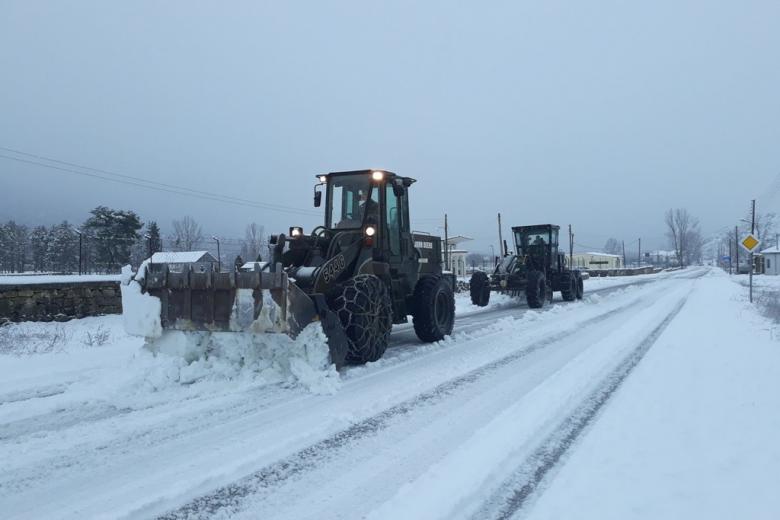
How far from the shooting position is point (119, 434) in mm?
4238

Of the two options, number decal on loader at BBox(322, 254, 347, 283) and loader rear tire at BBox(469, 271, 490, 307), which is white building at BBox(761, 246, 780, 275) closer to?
loader rear tire at BBox(469, 271, 490, 307)

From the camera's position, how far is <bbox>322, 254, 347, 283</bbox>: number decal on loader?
6601 mm

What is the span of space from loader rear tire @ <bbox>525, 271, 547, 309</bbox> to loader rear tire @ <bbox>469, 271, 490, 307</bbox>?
156 cm

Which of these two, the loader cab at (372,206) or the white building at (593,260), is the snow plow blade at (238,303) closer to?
the loader cab at (372,206)

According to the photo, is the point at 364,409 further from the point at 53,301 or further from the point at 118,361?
the point at 53,301

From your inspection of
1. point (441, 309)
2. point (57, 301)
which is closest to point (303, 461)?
point (441, 309)

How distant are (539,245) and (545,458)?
15.5 meters

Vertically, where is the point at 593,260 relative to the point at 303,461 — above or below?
above

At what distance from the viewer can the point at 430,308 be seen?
27.8ft

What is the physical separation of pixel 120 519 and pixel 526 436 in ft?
9.25

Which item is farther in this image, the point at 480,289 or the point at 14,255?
the point at 14,255

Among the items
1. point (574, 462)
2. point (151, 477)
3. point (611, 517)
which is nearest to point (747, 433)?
point (574, 462)

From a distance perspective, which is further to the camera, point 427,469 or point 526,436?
point 526,436

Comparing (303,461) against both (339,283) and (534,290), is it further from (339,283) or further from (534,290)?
(534,290)
